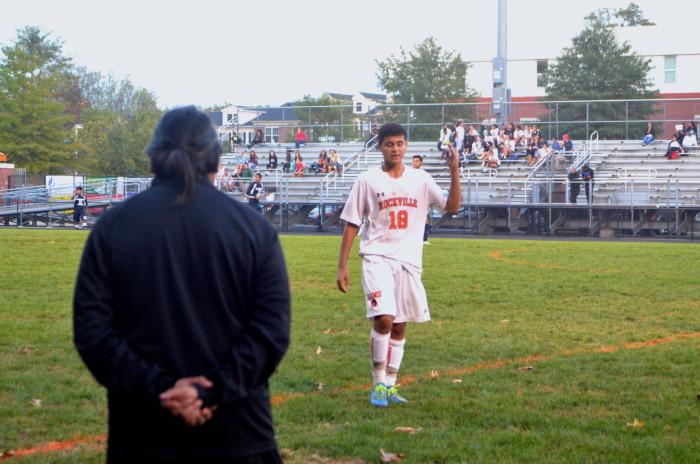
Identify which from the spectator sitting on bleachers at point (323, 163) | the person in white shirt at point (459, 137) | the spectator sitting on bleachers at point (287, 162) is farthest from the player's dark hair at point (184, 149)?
the spectator sitting on bleachers at point (287, 162)

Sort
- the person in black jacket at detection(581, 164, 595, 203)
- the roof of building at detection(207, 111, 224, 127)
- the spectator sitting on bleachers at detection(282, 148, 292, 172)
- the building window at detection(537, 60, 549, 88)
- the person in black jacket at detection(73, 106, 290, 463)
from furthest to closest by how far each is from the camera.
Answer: the building window at detection(537, 60, 549, 88) → the spectator sitting on bleachers at detection(282, 148, 292, 172) → the person in black jacket at detection(581, 164, 595, 203) → the roof of building at detection(207, 111, 224, 127) → the person in black jacket at detection(73, 106, 290, 463)

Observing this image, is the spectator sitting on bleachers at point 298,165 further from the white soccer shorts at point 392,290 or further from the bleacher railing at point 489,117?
the white soccer shorts at point 392,290

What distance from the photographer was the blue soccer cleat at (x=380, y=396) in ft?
24.7

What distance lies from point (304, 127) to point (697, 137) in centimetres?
1665

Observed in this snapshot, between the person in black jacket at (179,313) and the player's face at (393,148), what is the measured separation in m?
4.45

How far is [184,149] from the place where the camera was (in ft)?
11.1

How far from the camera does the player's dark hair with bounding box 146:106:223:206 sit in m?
3.34

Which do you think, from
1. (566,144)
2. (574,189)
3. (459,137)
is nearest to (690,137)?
(566,144)

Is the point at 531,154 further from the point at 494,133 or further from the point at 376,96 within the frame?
the point at 376,96

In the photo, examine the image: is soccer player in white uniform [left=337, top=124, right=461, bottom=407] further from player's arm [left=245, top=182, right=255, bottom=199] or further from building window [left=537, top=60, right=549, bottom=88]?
building window [left=537, top=60, right=549, bottom=88]

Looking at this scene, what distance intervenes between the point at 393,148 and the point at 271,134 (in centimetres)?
4544

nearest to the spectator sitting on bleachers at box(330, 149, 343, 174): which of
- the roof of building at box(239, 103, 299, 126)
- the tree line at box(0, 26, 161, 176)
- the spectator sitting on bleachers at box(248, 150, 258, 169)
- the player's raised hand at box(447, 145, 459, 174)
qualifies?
the roof of building at box(239, 103, 299, 126)

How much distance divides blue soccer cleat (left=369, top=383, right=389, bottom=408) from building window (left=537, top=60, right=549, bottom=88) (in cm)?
6701

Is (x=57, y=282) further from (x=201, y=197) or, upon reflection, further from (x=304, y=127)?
(x=304, y=127)
